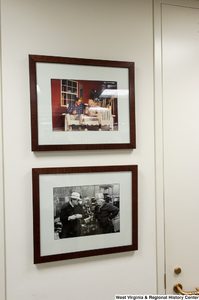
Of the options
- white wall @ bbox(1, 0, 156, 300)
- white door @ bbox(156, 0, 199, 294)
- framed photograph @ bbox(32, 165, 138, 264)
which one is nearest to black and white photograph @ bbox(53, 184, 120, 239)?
framed photograph @ bbox(32, 165, 138, 264)

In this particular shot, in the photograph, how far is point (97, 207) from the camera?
3.42ft

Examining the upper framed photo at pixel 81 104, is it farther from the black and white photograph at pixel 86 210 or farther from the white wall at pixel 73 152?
the black and white photograph at pixel 86 210

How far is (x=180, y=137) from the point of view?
1.15 m

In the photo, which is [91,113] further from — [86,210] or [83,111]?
[86,210]

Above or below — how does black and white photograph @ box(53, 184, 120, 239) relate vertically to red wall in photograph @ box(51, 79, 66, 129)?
below

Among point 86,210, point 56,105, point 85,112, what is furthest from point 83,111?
point 86,210

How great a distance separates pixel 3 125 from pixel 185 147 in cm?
86

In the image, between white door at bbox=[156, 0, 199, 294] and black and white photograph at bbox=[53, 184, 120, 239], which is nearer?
black and white photograph at bbox=[53, 184, 120, 239]

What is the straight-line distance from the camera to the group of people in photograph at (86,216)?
1.01 meters

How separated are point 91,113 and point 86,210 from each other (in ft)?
1.44

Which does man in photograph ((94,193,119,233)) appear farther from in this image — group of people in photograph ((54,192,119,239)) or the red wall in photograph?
the red wall in photograph

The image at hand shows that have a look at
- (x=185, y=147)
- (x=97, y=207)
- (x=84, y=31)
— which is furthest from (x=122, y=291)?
(x=84, y=31)

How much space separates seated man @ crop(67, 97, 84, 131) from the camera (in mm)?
1003

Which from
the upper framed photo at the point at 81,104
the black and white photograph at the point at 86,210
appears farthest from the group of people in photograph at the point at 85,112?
the black and white photograph at the point at 86,210
